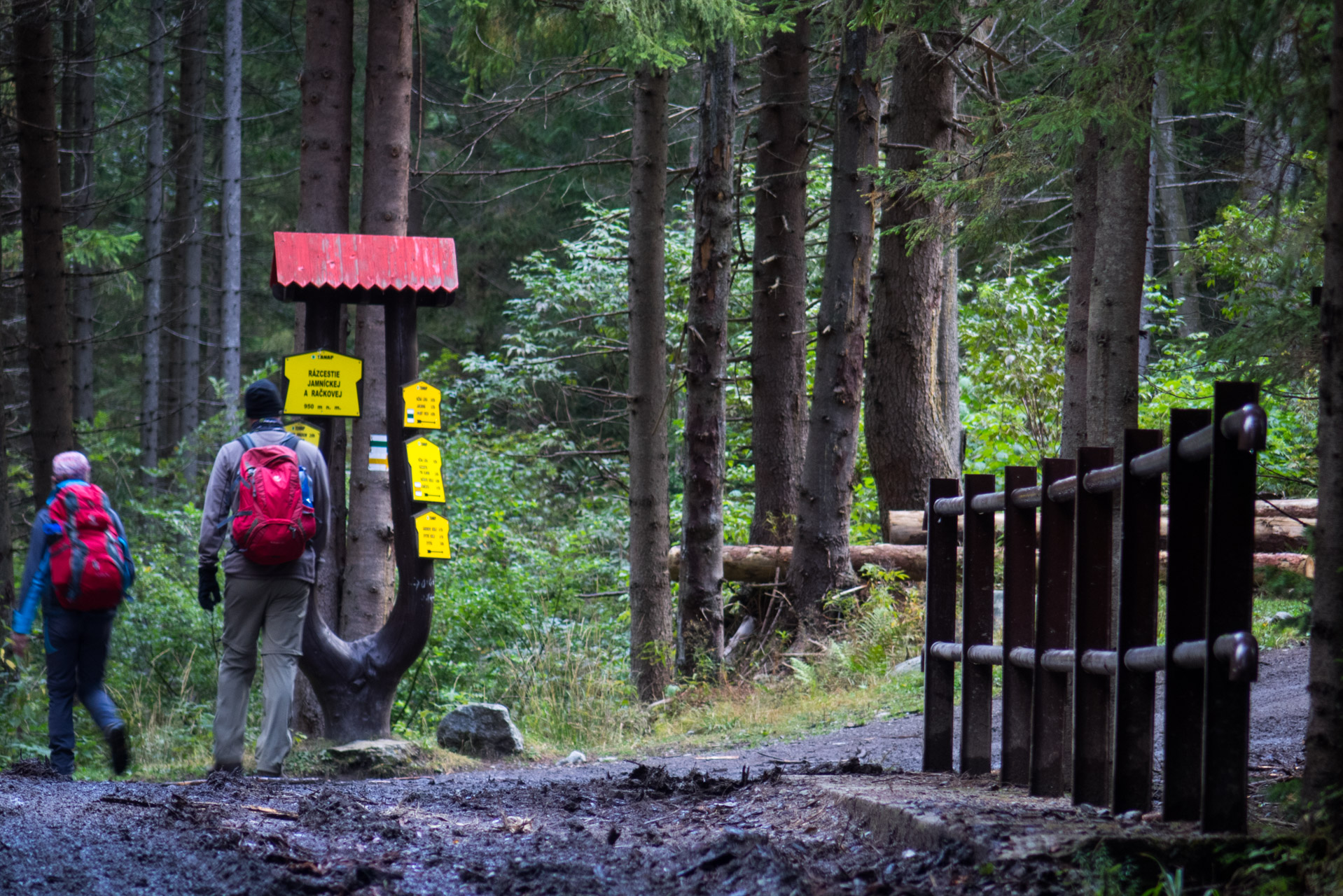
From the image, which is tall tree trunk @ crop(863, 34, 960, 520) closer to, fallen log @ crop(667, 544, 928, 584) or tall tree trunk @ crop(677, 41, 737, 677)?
fallen log @ crop(667, 544, 928, 584)

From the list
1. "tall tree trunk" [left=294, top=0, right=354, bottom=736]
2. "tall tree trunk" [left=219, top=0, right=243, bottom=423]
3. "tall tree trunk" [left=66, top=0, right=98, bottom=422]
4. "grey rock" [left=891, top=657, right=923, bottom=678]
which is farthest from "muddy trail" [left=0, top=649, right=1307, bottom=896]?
"tall tree trunk" [left=219, top=0, right=243, bottom=423]

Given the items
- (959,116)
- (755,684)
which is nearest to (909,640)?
(755,684)

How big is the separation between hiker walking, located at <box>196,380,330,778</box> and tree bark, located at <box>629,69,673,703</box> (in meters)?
4.68

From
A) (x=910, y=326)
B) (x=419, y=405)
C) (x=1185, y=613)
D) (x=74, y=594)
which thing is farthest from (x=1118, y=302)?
(x=74, y=594)

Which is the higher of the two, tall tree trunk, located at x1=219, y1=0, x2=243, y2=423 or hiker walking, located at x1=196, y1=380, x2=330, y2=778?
tall tree trunk, located at x1=219, y1=0, x2=243, y2=423

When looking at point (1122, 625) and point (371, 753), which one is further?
point (371, 753)

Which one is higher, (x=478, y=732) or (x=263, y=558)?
(x=263, y=558)

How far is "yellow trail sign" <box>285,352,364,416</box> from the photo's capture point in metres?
7.23

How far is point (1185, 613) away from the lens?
3.55 m

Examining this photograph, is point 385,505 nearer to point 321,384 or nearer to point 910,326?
point 321,384

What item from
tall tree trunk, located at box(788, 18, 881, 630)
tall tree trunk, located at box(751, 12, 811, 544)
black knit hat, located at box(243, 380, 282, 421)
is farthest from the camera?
tall tree trunk, located at box(751, 12, 811, 544)

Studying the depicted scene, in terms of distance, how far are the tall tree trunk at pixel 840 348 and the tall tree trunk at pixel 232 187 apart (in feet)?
47.0

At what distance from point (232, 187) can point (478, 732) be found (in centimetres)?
1799

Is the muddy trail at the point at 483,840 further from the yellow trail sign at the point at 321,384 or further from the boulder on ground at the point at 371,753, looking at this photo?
the yellow trail sign at the point at 321,384
